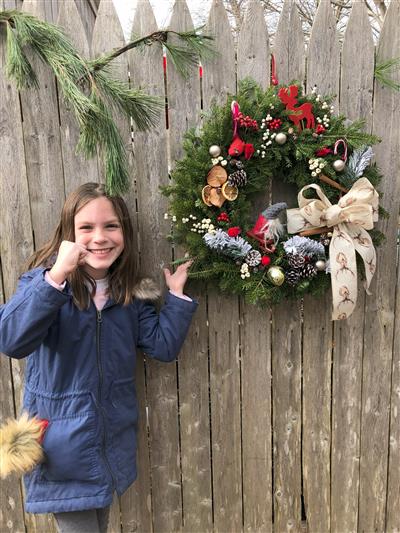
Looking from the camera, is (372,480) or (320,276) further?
Result: (372,480)

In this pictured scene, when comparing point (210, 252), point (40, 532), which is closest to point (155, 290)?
point (210, 252)

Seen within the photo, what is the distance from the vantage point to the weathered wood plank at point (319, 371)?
7.46 feet

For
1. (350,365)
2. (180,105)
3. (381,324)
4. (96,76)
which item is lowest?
(350,365)

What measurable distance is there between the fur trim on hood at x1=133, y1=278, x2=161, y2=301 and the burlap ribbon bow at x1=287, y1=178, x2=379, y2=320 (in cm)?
73

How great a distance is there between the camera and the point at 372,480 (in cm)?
263

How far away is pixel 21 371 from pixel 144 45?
1660 millimetres

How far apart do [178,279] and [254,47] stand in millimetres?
1124

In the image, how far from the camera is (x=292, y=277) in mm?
2174

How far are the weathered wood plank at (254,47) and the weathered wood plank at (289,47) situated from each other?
0.06m

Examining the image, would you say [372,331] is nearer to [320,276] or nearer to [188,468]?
[320,276]

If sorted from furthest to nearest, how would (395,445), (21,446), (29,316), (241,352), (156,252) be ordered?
1. (395,445)
2. (241,352)
3. (156,252)
4. (21,446)
5. (29,316)

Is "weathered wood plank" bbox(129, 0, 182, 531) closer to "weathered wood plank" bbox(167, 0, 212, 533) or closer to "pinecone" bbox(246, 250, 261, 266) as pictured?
"weathered wood plank" bbox(167, 0, 212, 533)

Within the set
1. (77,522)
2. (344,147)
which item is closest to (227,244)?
(344,147)

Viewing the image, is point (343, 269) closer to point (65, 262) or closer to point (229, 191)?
point (229, 191)
